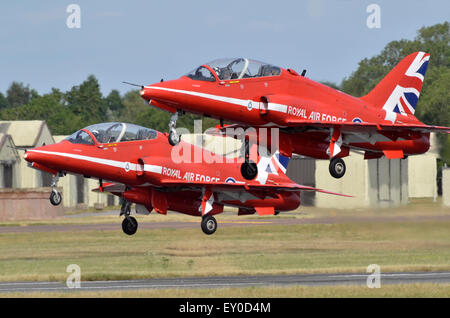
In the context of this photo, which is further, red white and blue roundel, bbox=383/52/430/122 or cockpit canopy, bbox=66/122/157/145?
cockpit canopy, bbox=66/122/157/145

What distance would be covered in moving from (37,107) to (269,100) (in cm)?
12377

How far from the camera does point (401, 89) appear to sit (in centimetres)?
4112

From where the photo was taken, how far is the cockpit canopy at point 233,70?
1417 inches

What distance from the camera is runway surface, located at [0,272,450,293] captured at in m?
53.2

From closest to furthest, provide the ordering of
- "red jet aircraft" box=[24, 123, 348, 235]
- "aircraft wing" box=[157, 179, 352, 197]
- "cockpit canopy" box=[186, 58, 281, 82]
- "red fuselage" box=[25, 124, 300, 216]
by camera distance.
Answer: "cockpit canopy" box=[186, 58, 281, 82]
"red fuselage" box=[25, 124, 300, 216]
"red jet aircraft" box=[24, 123, 348, 235]
"aircraft wing" box=[157, 179, 352, 197]

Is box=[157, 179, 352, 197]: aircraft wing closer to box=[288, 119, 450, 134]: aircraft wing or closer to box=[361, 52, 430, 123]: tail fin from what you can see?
box=[361, 52, 430, 123]: tail fin

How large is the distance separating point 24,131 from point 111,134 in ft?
189

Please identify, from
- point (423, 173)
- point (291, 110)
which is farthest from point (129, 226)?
point (423, 173)

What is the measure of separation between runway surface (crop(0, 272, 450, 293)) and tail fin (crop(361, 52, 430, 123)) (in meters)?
15.5

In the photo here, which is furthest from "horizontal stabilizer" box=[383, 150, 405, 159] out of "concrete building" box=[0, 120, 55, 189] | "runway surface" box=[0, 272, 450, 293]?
"concrete building" box=[0, 120, 55, 189]

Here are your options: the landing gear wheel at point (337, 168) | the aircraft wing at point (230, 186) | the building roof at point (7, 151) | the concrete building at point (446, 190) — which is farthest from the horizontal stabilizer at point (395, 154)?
the building roof at point (7, 151)
